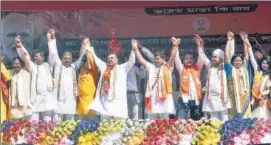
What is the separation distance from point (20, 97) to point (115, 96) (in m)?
1.14

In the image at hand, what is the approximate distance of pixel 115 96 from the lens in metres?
10.6

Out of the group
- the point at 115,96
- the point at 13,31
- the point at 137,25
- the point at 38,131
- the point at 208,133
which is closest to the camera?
the point at 208,133

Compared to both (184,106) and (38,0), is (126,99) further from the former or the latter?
(38,0)

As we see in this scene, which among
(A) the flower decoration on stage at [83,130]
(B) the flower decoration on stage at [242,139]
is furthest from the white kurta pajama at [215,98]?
(A) the flower decoration on stage at [83,130]

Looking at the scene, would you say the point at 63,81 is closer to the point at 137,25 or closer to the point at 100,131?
the point at 100,131

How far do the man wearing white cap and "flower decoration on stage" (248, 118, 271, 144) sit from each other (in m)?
0.36

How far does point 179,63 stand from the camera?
1070cm

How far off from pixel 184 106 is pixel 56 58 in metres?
1.62

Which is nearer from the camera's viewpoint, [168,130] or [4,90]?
[168,130]

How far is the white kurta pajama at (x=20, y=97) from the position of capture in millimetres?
10820

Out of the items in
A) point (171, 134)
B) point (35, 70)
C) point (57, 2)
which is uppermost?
point (57, 2)

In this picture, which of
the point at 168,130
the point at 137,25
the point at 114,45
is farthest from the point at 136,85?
the point at 137,25

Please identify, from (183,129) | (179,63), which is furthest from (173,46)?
(183,129)

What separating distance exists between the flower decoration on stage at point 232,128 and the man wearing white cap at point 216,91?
0.13 m
